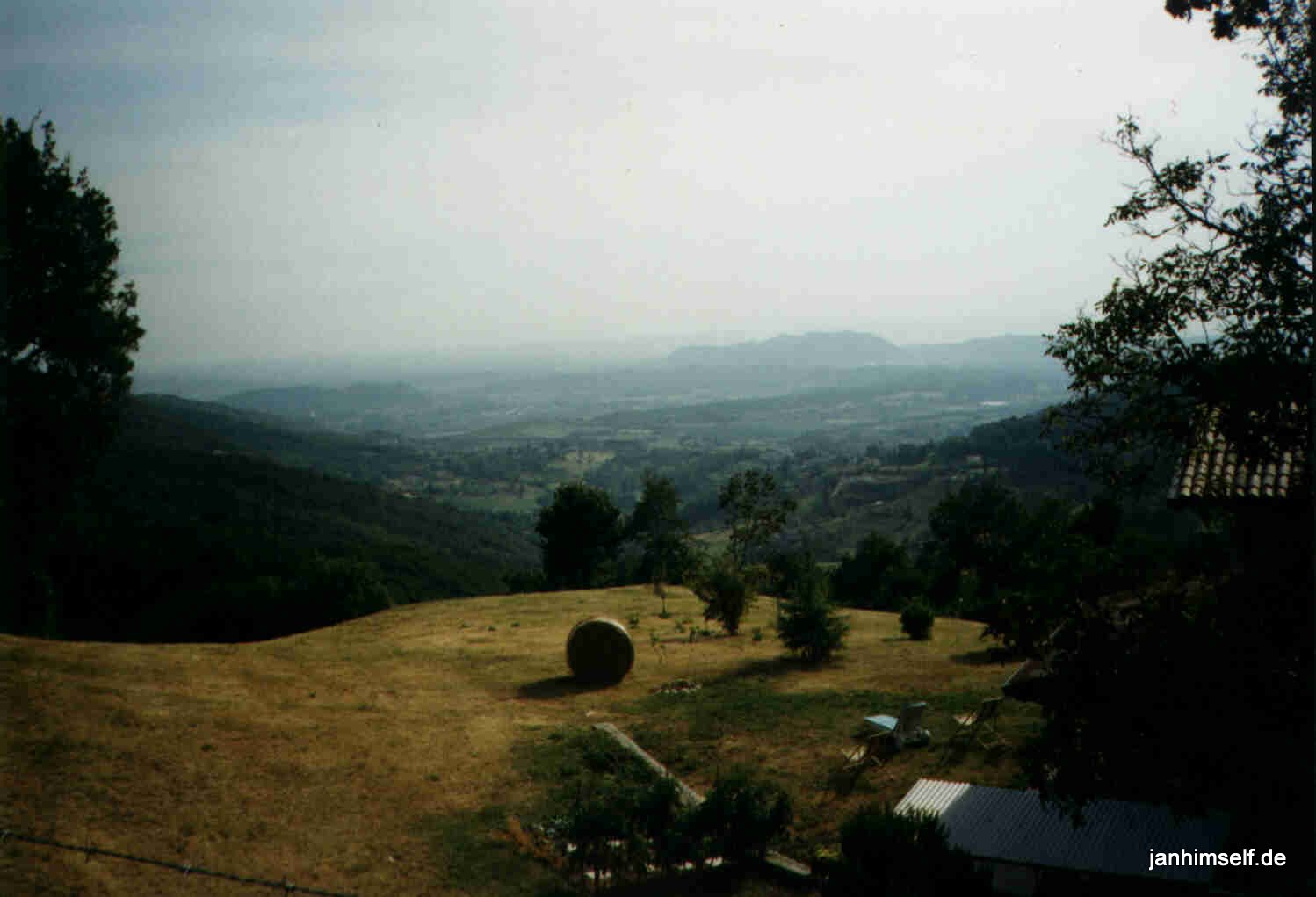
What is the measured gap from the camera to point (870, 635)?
28969 millimetres

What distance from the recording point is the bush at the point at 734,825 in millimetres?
10773

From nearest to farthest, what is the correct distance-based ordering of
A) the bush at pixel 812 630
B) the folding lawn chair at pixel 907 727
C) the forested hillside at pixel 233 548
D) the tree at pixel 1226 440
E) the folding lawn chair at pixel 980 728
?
the tree at pixel 1226 440, the folding lawn chair at pixel 980 728, the folding lawn chair at pixel 907 727, the bush at pixel 812 630, the forested hillside at pixel 233 548

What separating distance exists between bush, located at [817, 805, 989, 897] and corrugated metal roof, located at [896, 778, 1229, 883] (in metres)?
0.71

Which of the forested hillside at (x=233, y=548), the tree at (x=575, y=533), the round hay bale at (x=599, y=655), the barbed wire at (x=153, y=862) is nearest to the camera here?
the barbed wire at (x=153, y=862)

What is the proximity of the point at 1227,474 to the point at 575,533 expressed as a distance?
161ft

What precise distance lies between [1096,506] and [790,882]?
135 ft

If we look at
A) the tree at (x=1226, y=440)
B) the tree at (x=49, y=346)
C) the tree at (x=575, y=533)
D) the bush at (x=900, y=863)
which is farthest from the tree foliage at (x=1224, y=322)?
the tree at (x=575, y=533)

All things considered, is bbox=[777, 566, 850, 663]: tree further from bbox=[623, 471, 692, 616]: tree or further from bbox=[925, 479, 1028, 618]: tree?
bbox=[623, 471, 692, 616]: tree

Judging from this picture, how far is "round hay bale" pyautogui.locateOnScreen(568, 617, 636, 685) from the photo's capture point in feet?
69.7

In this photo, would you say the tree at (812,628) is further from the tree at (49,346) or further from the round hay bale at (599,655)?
the tree at (49,346)

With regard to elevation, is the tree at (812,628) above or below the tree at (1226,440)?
below

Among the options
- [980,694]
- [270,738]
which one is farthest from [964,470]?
[270,738]

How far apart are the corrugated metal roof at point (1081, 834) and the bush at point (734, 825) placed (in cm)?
175

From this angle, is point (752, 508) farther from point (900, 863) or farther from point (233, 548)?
point (233, 548)
